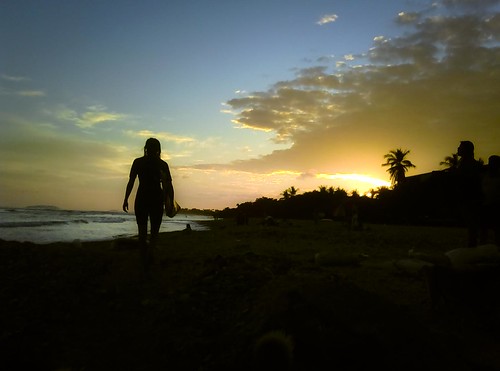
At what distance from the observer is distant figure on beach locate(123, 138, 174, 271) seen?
5.79m

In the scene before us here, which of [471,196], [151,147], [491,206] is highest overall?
[151,147]

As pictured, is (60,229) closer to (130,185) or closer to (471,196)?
(130,185)

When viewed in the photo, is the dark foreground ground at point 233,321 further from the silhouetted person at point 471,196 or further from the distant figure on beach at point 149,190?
the silhouetted person at point 471,196

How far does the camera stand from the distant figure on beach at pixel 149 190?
19.0ft

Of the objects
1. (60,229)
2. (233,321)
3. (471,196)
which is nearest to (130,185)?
(233,321)

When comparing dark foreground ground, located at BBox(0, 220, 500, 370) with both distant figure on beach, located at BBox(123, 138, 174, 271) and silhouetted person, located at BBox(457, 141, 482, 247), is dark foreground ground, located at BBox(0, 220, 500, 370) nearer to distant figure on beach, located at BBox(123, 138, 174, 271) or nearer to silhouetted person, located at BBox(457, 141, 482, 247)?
distant figure on beach, located at BBox(123, 138, 174, 271)

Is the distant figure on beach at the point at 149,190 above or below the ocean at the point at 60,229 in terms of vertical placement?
above

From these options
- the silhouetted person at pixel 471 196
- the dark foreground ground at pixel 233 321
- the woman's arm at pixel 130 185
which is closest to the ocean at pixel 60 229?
the woman's arm at pixel 130 185

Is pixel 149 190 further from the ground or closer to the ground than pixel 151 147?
closer to the ground

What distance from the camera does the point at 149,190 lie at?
5.86 m

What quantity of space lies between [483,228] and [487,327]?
296 cm

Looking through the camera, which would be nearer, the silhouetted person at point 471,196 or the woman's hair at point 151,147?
the silhouetted person at point 471,196

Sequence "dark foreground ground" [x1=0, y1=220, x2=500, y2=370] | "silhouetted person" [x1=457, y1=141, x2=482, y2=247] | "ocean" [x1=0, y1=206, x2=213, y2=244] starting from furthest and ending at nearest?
"ocean" [x1=0, y1=206, x2=213, y2=244]
"silhouetted person" [x1=457, y1=141, x2=482, y2=247]
"dark foreground ground" [x1=0, y1=220, x2=500, y2=370]

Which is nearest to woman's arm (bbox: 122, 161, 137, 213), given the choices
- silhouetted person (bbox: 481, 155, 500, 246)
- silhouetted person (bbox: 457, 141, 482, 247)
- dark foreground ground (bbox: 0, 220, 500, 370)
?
dark foreground ground (bbox: 0, 220, 500, 370)
